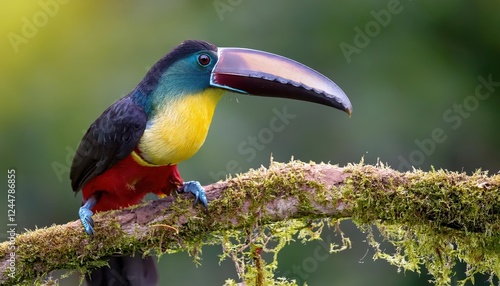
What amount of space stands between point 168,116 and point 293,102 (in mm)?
3228

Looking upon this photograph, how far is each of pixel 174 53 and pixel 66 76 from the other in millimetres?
3818

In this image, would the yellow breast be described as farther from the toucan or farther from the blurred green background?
the blurred green background

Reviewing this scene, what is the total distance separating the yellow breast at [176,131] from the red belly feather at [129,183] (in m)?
0.12

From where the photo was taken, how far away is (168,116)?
11.7ft

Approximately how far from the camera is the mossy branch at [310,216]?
122 inches

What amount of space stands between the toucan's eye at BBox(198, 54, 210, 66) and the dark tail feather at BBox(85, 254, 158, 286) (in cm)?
90

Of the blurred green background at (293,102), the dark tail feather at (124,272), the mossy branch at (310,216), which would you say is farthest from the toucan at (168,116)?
the blurred green background at (293,102)

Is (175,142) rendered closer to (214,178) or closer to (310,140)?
(214,178)

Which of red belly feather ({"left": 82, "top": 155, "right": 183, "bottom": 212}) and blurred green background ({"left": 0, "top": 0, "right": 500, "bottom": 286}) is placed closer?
red belly feather ({"left": 82, "top": 155, "right": 183, "bottom": 212})

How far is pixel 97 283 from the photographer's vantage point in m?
3.80

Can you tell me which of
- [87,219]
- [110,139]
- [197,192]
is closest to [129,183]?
[110,139]

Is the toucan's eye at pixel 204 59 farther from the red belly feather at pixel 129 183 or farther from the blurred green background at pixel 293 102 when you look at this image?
the blurred green background at pixel 293 102

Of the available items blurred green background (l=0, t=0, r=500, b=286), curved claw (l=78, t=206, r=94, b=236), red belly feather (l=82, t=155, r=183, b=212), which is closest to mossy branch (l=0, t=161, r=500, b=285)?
curved claw (l=78, t=206, r=94, b=236)

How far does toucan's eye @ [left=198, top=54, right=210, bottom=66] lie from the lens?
12.0ft
